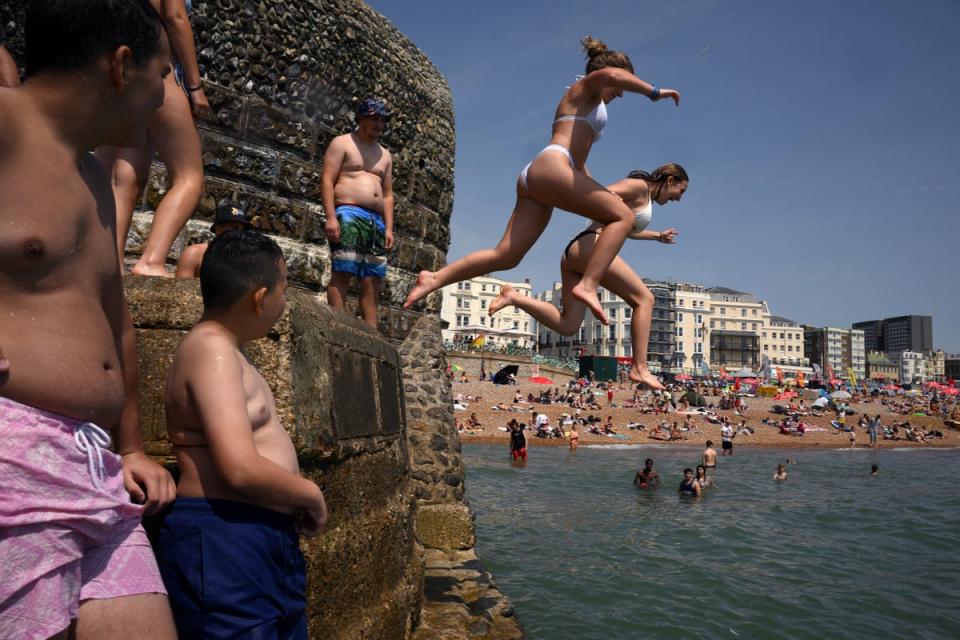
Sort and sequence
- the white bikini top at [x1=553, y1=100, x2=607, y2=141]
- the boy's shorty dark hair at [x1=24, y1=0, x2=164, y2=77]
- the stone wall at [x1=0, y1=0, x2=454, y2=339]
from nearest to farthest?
the boy's shorty dark hair at [x1=24, y1=0, x2=164, y2=77]
the white bikini top at [x1=553, y1=100, x2=607, y2=141]
the stone wall at [x1=0, y1=0, x2=454, y2=339]

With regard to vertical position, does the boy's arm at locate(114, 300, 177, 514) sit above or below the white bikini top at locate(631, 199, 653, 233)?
below

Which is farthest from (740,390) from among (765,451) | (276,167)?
(276,167)

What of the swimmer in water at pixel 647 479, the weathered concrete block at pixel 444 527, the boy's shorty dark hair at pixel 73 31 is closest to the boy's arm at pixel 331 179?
the weathered concrete block at pixel 444 527

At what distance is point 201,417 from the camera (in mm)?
2131

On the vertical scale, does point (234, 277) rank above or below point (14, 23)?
below

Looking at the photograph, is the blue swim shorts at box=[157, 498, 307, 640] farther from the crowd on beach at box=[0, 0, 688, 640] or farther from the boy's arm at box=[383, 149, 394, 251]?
the boy's arm at box=[383, 149, 394, 251]

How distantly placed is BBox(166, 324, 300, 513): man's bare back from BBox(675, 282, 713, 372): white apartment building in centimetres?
12906

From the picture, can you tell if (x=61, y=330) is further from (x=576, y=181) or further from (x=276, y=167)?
(x=276, y=167)

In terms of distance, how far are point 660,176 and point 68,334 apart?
13.3ft

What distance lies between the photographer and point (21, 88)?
5.91ft

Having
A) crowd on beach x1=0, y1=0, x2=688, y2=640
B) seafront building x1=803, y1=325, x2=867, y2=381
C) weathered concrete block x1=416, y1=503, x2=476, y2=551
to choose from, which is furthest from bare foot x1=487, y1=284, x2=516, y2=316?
seafront building x1=803, y1=325, x2=867, y2=381

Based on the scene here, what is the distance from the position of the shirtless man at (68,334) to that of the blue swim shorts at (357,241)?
4329 millimetres

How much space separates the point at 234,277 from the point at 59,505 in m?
0.93

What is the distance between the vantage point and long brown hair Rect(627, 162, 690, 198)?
4.92 metres
